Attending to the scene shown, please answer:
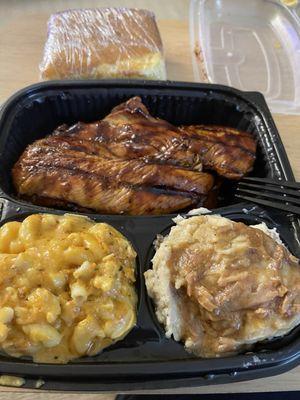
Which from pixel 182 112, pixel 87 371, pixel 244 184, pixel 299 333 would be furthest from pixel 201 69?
pixel 87 371

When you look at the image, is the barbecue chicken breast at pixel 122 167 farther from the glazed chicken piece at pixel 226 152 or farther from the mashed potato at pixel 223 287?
the mashed potato at pixel 223 287

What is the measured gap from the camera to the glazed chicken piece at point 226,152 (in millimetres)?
1809

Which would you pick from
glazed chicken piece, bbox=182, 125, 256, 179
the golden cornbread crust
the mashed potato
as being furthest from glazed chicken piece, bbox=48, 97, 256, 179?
the mashed potato

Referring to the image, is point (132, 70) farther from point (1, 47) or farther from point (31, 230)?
point (31, 230)

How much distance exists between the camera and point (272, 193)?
65.9 inches

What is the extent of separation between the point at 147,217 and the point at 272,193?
494 millimetres

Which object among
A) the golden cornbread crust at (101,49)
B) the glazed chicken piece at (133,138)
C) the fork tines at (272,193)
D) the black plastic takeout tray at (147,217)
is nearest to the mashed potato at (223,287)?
the black plastic takeout tray at (147,217)

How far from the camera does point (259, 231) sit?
143 cm

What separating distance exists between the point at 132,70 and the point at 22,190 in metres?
0.76

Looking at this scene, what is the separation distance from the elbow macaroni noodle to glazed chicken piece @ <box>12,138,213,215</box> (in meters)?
0.26

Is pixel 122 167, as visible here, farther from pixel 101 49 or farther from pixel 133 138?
pixel 101 49

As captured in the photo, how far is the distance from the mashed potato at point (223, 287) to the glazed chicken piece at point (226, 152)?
43cm

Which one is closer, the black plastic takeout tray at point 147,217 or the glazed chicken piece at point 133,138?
the black plastic takeout tray at point 147,217

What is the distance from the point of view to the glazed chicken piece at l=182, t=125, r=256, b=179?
1.81 metres
